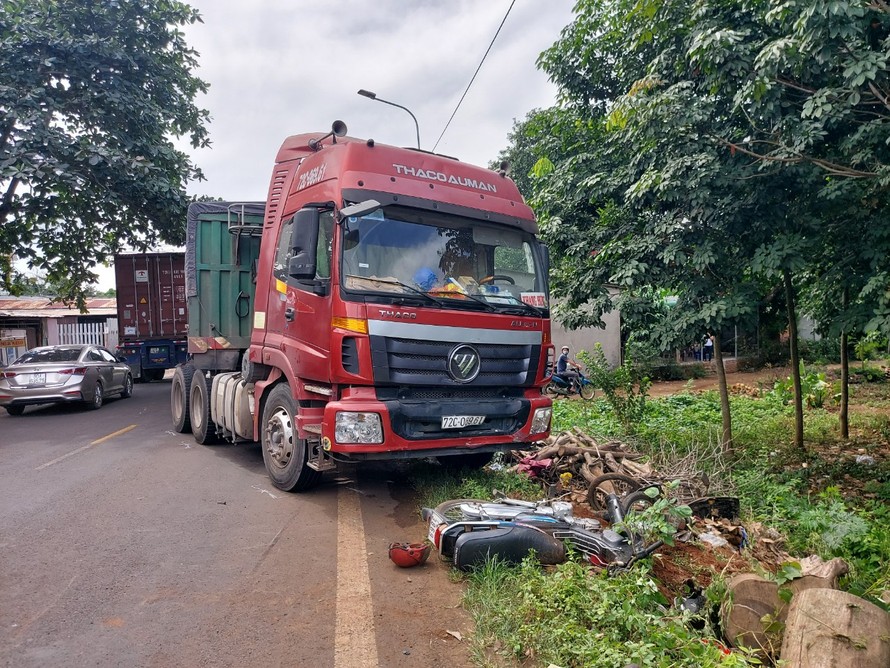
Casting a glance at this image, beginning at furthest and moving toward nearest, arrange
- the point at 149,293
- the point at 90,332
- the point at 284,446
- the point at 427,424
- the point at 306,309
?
the point at 90,332, the point at 149,293, the point at 284,446, the point at 306,309, the point at 427,424

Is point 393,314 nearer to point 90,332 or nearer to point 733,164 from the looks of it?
point 733,164

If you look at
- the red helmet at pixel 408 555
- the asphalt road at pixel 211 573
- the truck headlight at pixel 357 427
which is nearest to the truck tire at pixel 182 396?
the asphalt road at pixel 211 573

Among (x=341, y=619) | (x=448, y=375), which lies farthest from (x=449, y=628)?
(x=448, y=375)

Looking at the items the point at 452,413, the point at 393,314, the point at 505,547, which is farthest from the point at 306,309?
the point at 505,547

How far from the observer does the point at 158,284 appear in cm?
1647

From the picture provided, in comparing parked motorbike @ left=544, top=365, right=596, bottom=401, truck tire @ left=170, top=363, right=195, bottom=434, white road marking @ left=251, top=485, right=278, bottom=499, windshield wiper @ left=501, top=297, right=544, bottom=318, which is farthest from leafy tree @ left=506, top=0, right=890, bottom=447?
parked motorbike @ left=544, top=365, right=596, bottom=401

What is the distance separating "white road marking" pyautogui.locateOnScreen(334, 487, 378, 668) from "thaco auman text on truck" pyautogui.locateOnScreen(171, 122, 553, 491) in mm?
595

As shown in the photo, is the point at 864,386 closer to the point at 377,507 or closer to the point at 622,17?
the point at 622,17

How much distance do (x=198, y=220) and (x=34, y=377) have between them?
6088mm

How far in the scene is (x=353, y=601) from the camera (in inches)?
140

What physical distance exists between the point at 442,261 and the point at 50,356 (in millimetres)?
10761

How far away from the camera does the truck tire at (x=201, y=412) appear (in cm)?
829

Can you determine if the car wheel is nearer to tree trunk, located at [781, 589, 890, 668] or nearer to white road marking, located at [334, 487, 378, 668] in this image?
white road marking, located at [334, 487, 378, 668]

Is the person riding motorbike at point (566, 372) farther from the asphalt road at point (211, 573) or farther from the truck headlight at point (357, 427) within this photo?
the truck headlight at point (357, 427)
